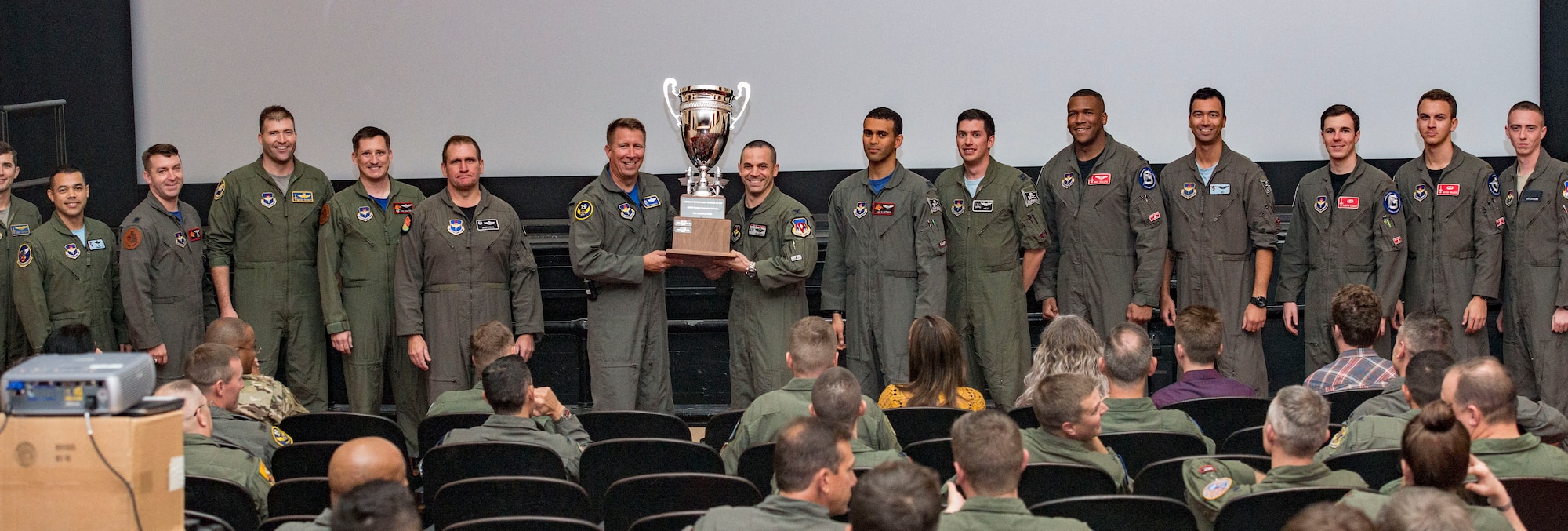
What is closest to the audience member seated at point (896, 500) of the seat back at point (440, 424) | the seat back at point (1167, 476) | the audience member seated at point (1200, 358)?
the seat back at point (1167, 476)

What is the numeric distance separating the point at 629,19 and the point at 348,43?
166 centimetres

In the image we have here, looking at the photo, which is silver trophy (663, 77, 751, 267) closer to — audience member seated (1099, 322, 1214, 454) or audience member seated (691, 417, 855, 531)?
audience member seated (1099, 322, 1214, 454)

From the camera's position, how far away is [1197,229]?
19.5 ft

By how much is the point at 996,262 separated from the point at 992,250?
0.06 m

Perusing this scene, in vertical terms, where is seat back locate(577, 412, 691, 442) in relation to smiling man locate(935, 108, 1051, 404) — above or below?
below

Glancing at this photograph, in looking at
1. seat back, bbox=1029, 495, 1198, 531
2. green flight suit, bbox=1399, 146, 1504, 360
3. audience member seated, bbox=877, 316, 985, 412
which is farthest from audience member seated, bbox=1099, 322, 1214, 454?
green flight suit, bbox=1399, 146, 1504, 360

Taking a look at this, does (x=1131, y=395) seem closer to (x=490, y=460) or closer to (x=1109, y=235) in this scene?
(x=490, y=460)

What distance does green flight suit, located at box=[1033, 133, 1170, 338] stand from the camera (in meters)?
5.88

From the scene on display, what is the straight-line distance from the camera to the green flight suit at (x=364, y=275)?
5750mm

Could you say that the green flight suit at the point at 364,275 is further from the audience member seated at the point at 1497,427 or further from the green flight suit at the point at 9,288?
the audience member seated at the point at 1497,427

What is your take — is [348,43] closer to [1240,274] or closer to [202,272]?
[202,272]

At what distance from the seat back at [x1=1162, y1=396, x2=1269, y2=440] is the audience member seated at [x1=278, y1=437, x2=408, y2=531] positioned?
249 centimetres

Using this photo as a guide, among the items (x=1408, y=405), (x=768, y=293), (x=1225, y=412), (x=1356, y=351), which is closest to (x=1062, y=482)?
(x=1225, y=412)

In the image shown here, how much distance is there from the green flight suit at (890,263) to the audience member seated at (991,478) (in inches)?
119
